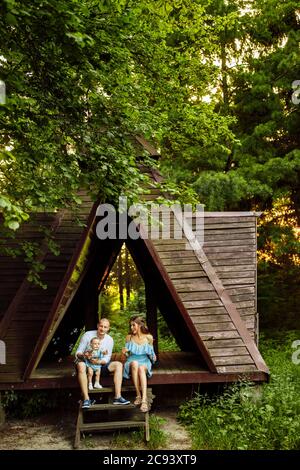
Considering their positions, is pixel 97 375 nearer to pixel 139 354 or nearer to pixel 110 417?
pixel 139 354

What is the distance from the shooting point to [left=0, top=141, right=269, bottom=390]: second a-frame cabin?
284 inches

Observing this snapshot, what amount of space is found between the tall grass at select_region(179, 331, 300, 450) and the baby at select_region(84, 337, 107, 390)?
1.60m

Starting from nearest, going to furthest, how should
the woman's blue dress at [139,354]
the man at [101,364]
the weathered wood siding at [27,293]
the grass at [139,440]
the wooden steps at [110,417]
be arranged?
the grass at [139,440], the wooden steps at [110,417], the man at [101,364], the woman's blue dress at [139,354], the weathered wood siding at [27,293]

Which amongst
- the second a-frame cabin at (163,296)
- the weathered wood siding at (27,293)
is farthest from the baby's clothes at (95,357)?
the weathered wood siding at (27,293)

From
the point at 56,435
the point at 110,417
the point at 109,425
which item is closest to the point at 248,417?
the point at 109,425

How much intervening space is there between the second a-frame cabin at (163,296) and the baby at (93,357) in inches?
25.3

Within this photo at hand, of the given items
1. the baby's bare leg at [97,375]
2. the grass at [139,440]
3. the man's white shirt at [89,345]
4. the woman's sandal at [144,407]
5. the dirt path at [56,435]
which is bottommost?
the dirt path at [56,435]

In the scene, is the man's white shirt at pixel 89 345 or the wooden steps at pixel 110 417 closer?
the wooden steps at pixel 110 417

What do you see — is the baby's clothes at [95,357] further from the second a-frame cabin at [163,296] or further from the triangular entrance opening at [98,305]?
the triangular entrance opening at [98,305]

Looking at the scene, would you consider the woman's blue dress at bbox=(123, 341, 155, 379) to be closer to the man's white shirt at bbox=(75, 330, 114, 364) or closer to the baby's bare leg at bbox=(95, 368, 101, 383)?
the man's white shirt at bbox=(75, 330, 114, 364)

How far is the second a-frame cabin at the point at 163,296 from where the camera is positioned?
7207 mm

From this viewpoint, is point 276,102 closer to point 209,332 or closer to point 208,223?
point 208,223

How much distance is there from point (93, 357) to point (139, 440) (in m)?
1.33

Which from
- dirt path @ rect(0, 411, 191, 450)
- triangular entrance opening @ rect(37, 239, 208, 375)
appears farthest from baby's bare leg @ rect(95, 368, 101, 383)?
triangular entrance opening @ rect(37, 239, 208, 375)
